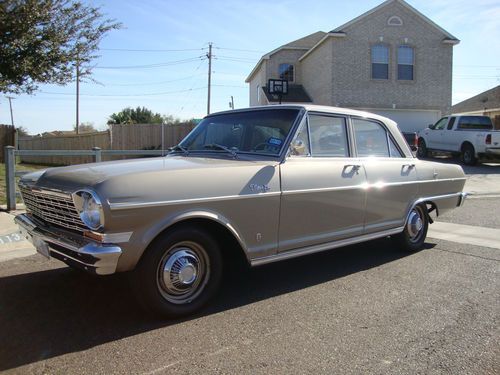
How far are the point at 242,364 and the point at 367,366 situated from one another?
811 millimetres

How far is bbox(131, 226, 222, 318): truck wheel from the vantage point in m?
3.53

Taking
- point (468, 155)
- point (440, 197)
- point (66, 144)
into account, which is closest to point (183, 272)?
point (440, 197)

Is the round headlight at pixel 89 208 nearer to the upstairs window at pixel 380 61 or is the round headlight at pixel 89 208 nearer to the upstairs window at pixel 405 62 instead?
the upstairs window at pixel 380 61

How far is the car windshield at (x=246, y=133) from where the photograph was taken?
4570mm

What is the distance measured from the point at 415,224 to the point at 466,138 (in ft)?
44.5

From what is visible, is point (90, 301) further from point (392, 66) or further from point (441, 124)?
point (392, 66)

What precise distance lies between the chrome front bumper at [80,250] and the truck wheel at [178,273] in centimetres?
30

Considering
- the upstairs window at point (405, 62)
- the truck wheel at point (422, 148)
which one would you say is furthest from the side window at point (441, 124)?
the upstairs window at point (405, 62)

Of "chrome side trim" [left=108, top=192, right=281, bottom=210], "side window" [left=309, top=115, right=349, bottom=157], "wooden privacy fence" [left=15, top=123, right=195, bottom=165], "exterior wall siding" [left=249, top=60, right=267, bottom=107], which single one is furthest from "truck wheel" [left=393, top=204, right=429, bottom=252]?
"exterior wall siding" [left=249, top=60, right=267, bottom=107]

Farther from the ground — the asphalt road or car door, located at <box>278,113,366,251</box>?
car door, located at <box>278,113,366,251</box>

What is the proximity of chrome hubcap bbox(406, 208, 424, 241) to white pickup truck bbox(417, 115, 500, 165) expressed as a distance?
42.6ft

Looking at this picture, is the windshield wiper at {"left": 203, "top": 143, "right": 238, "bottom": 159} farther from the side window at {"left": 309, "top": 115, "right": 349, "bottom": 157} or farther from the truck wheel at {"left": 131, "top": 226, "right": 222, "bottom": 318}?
the truck wheel at {"left": 131, "top": 226, "right": 222, "bottom": 318}

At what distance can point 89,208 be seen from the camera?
332 cm

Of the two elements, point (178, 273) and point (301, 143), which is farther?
point (301, 143)
